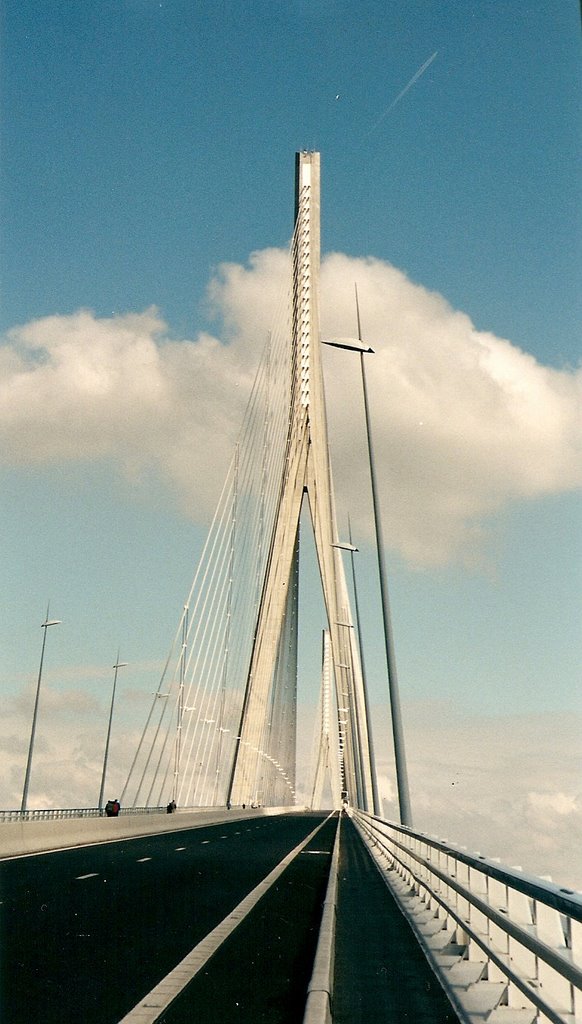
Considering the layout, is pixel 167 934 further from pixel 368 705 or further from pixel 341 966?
pixel 368 705

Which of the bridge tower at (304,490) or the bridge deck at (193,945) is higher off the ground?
the bridge tower at (304,490)

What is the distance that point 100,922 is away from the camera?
42.4ft

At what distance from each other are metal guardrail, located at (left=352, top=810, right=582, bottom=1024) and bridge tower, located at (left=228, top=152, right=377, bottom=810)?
40714mm

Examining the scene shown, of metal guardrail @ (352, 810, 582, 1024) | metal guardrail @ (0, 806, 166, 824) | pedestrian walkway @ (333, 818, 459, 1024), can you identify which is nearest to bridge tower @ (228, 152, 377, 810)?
metal guardrail @ (0, 806, 166, 824)

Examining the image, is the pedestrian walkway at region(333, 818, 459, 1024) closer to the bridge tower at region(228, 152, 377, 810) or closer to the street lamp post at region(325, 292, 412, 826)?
the street lamp post at region(325, 292, 412, 826)

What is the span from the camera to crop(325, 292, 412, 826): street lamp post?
2339 cm

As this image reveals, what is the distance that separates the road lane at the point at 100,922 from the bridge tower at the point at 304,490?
31.3 metres

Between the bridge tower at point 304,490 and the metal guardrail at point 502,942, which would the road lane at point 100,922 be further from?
the bridge tower at point 304,490

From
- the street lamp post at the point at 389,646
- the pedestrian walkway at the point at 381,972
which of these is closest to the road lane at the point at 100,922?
the pedestrian walkway at the point at 381,972

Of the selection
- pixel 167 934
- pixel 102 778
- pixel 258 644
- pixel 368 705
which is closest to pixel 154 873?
pixel 167 934

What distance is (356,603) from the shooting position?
56.8m

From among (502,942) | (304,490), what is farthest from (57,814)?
(502,942)

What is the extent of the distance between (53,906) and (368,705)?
35.6m

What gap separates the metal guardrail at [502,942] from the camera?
18.1 ft
